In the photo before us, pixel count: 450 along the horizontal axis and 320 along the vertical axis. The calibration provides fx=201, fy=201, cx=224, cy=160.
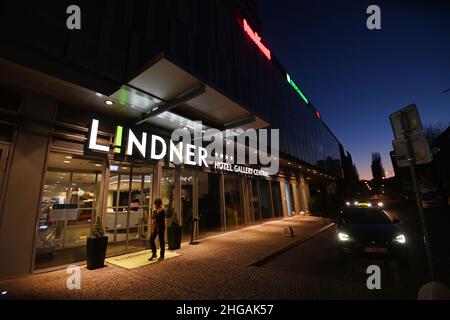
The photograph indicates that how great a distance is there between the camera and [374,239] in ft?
17.9

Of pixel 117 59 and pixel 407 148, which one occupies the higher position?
pixel 117 59

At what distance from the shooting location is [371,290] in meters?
3.93

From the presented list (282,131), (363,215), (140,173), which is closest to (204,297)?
(140,173)

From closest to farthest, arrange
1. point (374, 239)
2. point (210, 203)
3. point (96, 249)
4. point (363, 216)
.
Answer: point (374, 239), point (96, 249), point (363, 216), point (210, 203)

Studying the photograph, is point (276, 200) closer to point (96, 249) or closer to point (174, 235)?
point (174, 235)

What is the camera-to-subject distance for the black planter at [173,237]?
7534 millimetres

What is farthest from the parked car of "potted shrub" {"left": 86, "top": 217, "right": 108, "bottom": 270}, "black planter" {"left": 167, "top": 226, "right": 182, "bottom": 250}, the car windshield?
"potted shrub" {"left": 86, "top": 217, "right": 108, "bottom": 270}

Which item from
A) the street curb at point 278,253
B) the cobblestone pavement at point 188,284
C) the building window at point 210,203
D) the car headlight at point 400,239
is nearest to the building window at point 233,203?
the building window at point 210,203

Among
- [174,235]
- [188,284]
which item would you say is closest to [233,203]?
[174,235]

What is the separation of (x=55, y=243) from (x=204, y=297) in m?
7.01

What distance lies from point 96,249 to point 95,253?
101 millimetres

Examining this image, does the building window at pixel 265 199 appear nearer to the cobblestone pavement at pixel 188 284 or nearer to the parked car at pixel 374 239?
the parked car at pixel 374 239

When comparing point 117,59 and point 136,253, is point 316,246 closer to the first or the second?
point 136,253
